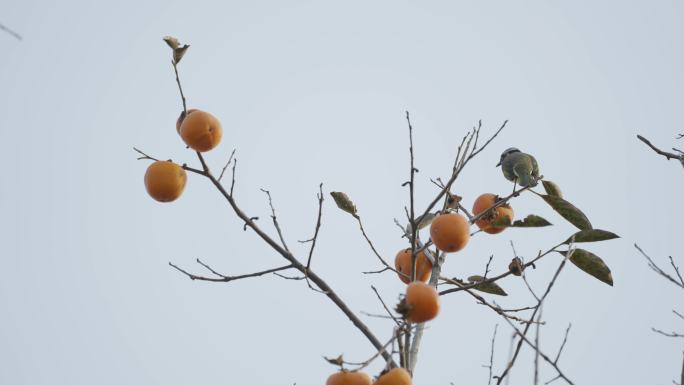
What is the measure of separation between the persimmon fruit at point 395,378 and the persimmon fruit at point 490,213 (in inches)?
38.4

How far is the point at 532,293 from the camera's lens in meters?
2.51

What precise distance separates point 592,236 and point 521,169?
769 millimetres

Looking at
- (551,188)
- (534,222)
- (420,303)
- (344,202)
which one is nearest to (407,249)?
(344,202)

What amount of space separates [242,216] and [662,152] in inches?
70.9

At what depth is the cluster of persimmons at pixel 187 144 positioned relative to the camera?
2.52 meters

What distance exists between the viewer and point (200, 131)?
99.1 inches

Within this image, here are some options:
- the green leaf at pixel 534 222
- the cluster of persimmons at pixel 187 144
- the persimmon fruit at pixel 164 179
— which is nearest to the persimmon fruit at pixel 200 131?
the cluster of persimmons at pixel 187 144

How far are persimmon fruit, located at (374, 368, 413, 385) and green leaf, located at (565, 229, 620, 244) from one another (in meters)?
1.12

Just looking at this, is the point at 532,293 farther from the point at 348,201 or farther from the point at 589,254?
the point at 348,201

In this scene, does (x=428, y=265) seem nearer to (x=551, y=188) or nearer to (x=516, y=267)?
(x=516, y=267)

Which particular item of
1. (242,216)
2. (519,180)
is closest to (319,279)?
(242,216)

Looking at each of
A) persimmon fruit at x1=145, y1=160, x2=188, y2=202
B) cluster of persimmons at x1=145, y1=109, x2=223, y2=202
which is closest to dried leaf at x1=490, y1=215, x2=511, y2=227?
cluster of persimmons at x1=145, y1=109, x2=223, y2=202

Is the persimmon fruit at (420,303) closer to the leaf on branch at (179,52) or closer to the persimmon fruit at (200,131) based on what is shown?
the persimmon fruit at (200,131)

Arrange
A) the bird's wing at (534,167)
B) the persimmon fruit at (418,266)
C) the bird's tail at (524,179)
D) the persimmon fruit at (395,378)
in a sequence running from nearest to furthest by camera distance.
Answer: the persimmon fruit at (395,378)
the persimmon fruit at (418,266)
the bird's tail at (524,179)
the bird's wing at (534,167)
